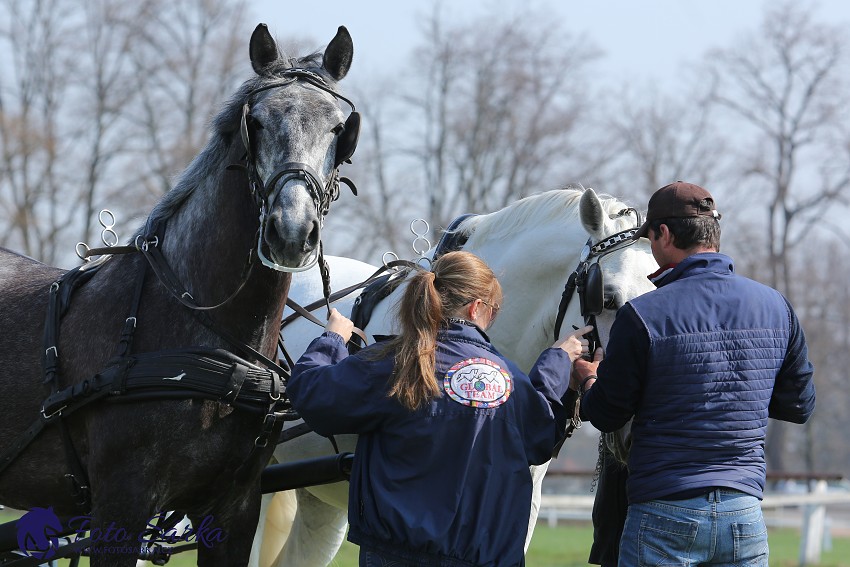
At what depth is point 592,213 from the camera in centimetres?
434

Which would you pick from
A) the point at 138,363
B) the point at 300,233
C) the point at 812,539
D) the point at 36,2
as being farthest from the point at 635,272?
the point at 36,2

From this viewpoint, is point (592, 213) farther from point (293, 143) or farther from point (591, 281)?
point (293, 143)

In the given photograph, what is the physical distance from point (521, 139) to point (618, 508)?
25.6 meters

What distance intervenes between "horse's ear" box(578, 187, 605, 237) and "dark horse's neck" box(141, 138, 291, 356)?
4.28 feet

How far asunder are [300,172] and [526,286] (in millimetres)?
1631

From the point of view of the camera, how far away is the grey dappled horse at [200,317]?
352 cm

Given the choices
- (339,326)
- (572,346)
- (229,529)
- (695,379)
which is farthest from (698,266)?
(229,529)

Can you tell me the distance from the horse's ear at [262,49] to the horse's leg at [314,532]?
8.51 ft

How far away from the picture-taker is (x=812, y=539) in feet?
41.3

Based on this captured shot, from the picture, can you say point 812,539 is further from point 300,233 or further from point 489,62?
point 489,62

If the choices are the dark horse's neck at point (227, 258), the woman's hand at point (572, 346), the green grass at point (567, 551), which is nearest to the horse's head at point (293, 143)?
the dark horse's neck at point (227, 258)

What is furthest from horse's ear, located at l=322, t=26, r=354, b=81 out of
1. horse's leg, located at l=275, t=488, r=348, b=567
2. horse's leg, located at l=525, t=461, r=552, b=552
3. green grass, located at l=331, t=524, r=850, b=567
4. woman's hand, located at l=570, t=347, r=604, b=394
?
green grass, located at l=331, t=524, r=850, b=567

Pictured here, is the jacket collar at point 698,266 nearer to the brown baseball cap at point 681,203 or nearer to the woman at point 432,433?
the brown baseball cap at point 681,203

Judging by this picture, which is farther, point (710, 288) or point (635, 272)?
point (635, 272)
